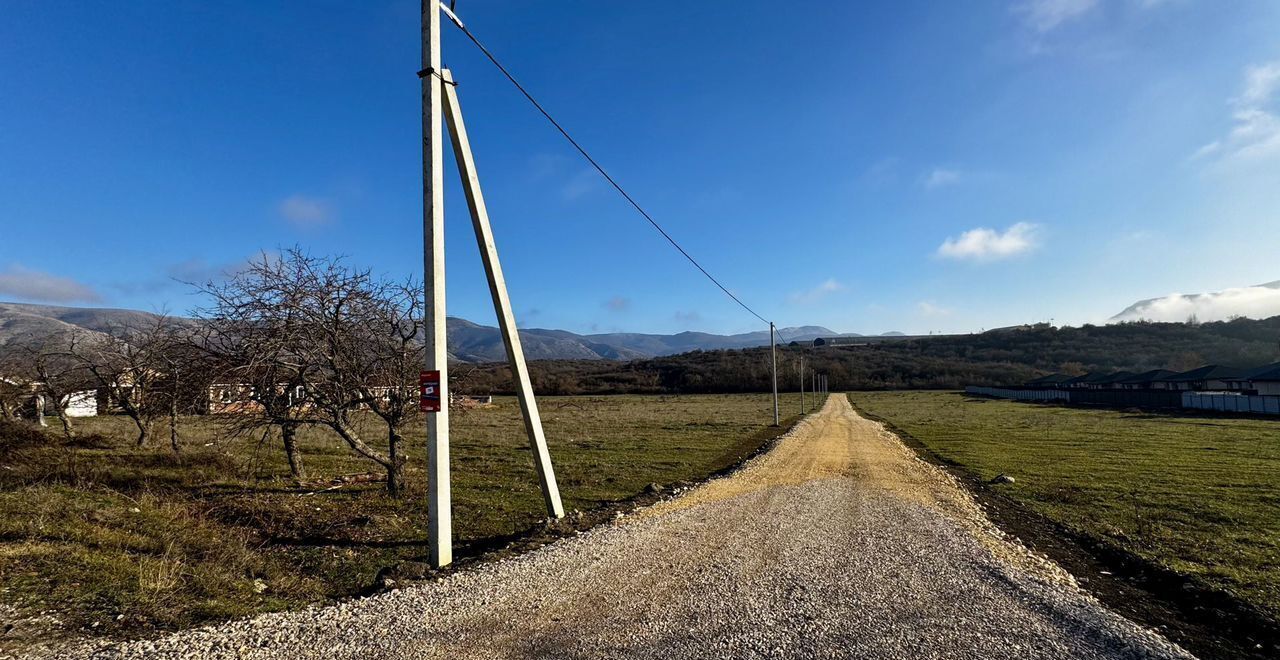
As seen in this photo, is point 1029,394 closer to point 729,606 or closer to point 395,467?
point 395,467

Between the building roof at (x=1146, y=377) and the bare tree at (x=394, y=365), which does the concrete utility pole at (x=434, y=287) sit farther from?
the building roof at (x=1146, y=377)

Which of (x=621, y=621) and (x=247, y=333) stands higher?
(x=247, y=333)

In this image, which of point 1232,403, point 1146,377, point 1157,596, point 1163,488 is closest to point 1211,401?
point 1232,403

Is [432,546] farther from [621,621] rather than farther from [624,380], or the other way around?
[624,380]

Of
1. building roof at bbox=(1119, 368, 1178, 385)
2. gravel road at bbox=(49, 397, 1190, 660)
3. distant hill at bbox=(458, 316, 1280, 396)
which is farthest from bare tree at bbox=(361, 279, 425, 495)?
distant hill at bbox=(458, 316, 1280, 396)

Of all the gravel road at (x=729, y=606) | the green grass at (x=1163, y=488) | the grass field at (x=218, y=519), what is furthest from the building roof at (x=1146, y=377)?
the gravel road at (x=729, y=606)

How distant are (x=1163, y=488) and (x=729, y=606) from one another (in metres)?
14.3

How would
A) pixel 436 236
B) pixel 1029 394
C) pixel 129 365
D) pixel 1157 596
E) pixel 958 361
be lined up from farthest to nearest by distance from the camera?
pixel 958 361
pixel 1029 394
pixel 129 365
pixel 436 236
pixel 1157 596

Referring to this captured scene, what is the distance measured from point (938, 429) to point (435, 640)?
34.6 meters

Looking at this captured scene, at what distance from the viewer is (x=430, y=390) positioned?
739 centimetres

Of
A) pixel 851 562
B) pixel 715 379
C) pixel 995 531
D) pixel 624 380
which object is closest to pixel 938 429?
pixel 995 531

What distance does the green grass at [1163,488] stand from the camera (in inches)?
318

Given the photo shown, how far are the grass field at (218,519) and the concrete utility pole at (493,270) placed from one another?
150 cm

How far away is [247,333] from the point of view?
33.9 ft
